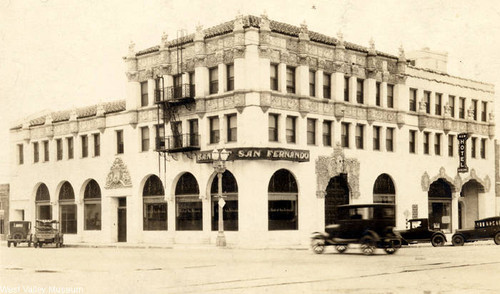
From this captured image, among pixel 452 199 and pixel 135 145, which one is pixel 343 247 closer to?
pixel 135 145

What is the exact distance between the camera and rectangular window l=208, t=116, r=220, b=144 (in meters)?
44.0

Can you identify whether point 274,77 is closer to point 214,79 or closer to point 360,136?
point 214,79

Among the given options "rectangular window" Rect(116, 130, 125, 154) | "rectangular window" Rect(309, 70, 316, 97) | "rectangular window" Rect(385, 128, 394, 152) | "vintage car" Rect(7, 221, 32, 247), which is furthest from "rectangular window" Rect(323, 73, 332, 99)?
"vintage car" Rect(7, 221, 32, 247)

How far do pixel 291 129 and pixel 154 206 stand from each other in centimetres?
1123

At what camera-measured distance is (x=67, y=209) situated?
5591 cm

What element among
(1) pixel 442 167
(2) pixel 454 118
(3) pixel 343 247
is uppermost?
→ (2) pixel 454 118

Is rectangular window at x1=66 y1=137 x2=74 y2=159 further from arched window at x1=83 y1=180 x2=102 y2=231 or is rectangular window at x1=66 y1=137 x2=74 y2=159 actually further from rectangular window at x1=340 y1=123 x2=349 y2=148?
rectangular window at x1=340 y1=123 x2=349 y2=148

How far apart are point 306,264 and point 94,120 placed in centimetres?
3193

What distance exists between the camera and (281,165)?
43.2 m

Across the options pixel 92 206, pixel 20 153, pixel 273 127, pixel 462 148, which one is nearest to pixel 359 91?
pixel 273 127

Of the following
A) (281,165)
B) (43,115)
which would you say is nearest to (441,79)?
(281,165)

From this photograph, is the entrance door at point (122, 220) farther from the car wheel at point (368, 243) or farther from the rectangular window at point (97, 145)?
the car wheel at point (368, 243)

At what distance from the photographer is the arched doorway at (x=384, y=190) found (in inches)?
1961

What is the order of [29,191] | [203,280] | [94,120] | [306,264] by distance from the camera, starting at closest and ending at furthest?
[203,280], [306,264], [94,120], [29,191]
